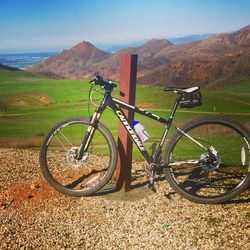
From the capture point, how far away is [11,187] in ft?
18.8

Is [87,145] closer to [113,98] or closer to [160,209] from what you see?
[113,98]

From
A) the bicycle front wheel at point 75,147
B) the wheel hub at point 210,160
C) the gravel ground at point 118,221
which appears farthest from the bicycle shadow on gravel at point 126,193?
the wheel hub at point 210,160

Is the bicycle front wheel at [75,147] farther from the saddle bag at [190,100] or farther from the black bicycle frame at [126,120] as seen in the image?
the saddle bag at [190,100]

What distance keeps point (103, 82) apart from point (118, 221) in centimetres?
214

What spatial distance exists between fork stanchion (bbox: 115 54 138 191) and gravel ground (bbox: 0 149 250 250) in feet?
1.26

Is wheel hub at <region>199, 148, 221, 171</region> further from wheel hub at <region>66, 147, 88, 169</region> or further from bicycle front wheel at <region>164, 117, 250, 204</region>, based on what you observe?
wheel hub at <region>66, 147, 88, 169</region>

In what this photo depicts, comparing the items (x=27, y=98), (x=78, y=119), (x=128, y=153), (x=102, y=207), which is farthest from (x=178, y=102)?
(x=27, y=98)

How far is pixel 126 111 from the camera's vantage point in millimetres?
5172

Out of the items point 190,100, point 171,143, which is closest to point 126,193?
point 171,143

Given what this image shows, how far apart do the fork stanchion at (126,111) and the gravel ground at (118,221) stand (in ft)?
1.26

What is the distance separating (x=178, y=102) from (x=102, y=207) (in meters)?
2.06

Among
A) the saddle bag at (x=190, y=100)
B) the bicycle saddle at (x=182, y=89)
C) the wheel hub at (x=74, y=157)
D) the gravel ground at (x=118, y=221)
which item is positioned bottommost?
the gravel ground at (x=118, y=221)

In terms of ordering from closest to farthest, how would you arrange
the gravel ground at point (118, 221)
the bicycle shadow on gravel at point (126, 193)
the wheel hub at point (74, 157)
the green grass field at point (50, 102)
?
1. the gravel ground at point (118, 221)
2. the wheel hub at point (74, 157)
3. the bicycle shadow on gravel at point (126, 193)
4. the green grass field at point (50, 102)

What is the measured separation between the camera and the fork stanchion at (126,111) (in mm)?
5070
